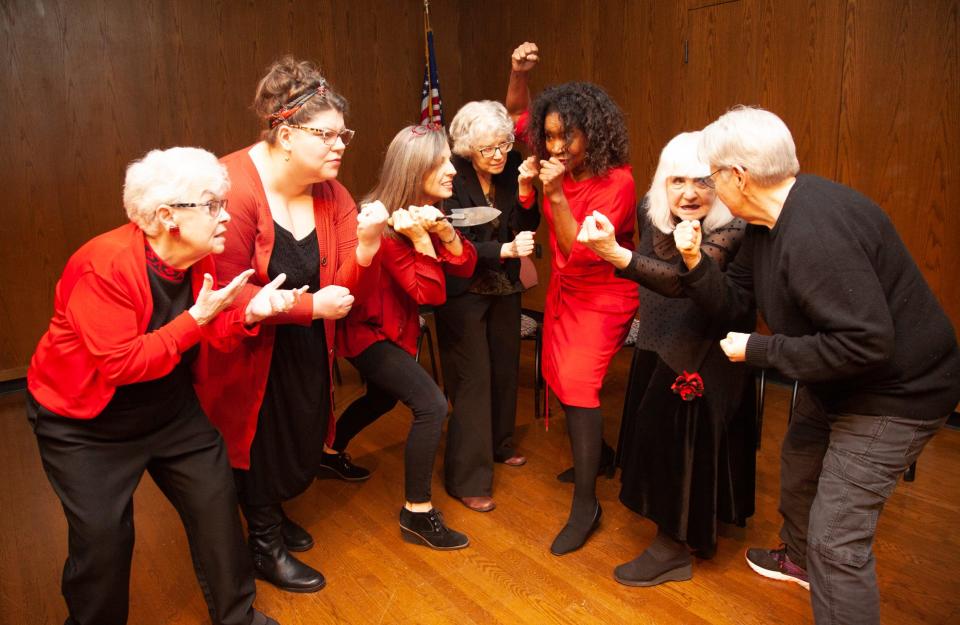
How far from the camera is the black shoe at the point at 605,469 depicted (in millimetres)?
3203

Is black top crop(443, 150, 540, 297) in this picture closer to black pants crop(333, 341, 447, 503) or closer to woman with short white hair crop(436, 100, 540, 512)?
woman with short white hair crop(436, 100, 540, 512)

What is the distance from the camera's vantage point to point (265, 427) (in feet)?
7.99

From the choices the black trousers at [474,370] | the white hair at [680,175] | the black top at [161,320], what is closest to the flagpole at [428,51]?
the black trousers at [474,370]

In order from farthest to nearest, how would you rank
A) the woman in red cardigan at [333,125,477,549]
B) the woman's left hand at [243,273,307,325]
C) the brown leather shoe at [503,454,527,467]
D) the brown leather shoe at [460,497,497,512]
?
the brown leather shoe at [503,454,527,467], the brown leather shoe at [460,497,497,512], the woman in red cardigan at [333,125,477,549], the woman's left hand at [243,273,307,325]

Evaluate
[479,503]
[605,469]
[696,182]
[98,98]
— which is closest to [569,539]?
[479,503]

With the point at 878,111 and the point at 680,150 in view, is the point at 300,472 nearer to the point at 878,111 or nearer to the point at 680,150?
the point at 680,150

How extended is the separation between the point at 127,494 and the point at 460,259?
4.34 feet

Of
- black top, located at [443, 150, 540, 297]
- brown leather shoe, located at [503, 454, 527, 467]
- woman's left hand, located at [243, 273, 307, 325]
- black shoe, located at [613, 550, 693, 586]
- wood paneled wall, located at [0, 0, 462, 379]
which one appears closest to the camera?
woman's left hand, located at [243, 273, 307, 325]

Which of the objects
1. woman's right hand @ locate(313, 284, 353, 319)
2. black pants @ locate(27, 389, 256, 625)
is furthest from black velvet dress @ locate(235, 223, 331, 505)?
black pants @ locate(27, 389, 256, 625)

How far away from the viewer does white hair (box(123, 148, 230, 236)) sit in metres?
1.87

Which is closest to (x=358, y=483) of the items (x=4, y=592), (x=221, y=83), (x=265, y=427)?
(x=265, y=427)

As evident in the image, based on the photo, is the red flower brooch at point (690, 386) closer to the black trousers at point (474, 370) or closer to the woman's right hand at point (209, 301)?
the black trousers at point (474, 370)

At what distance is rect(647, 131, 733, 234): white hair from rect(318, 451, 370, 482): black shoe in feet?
5.73

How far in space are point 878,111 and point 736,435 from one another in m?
2.16
